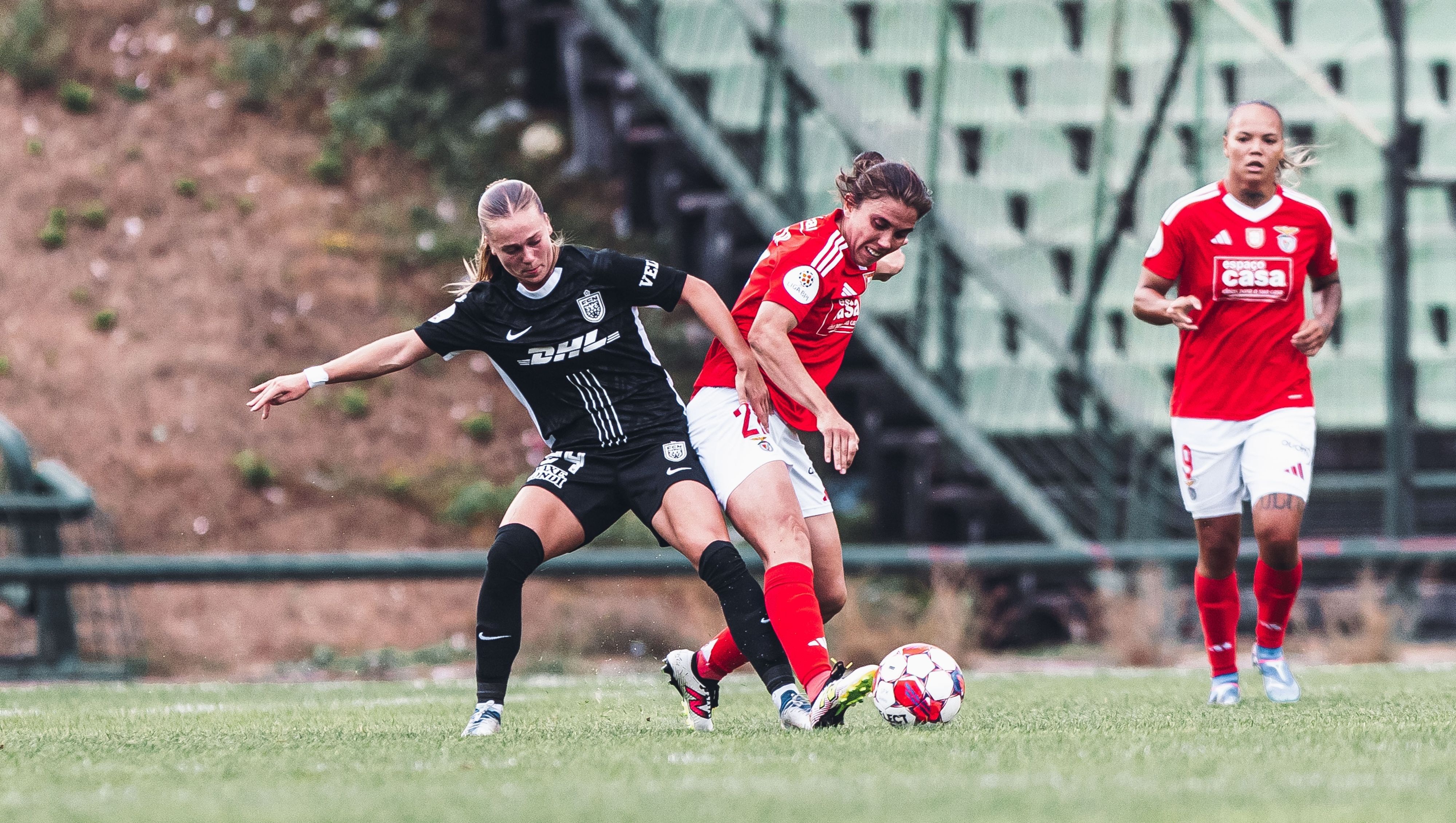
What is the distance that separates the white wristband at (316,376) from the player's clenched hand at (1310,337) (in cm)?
339

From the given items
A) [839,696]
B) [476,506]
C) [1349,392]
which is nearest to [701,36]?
[476,506]

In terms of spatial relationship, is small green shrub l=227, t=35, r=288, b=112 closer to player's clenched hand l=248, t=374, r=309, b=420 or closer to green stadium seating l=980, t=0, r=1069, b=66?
green stadium seating l=980, t=0, r=1069, b=66

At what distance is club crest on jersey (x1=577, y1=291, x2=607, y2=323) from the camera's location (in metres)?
5.80

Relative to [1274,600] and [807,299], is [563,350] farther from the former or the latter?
[1274,600]

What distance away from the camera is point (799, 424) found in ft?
19.8

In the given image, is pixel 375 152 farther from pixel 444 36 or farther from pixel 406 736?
pixel 406 736

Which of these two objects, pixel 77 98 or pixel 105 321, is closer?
pixel 105 321

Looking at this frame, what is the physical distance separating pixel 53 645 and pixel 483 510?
4.23 meters

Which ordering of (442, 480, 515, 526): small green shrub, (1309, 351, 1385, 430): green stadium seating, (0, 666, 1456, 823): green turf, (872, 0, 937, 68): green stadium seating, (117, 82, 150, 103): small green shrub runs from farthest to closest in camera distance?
1. (117, 82, 150, 103): small green shrub
2. (442, 480, 515, 526): small green shrub
3. (872, 0, 937, 68): green stadium seating
4. (1309, 351, 1385, 430): green stadium seating
5. (0, 666, 1456, 823): green turf

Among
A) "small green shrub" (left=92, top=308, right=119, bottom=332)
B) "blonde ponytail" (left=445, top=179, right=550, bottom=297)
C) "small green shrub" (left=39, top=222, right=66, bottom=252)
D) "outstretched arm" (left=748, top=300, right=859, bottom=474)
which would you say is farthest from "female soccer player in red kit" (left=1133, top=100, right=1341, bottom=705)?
"small green shrub" (left=39, top=222, right=66, bottom=252)

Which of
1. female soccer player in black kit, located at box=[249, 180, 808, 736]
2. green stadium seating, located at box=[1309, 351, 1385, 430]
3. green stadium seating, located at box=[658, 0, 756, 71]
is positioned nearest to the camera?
female soccer player in black kit, located at box=[249, 180, 808, 736]

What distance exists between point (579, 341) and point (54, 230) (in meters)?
11.9

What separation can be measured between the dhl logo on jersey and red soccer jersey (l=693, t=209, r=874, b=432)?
1.50 meters

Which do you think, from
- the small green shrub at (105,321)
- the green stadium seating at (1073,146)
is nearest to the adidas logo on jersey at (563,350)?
the green stadium seating at (1073,146)
